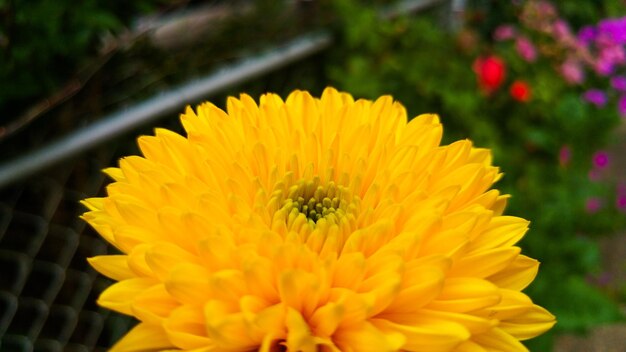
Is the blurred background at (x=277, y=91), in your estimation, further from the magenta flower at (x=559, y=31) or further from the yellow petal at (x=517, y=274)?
the yellow petal at (x=517, y=274)

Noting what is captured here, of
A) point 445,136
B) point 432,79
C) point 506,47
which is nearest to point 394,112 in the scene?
point 445,136

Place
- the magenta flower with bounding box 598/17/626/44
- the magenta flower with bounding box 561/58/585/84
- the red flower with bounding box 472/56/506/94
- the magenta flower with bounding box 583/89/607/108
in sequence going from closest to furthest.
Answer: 1. the red flower with bounding box 472/56/506/94
2. the magenta flower with bounding box 583/89/607/108
3. the magenta flower with bounding box 561/58/585/84
4. the magenta flower with bounding box 598/17/626/44

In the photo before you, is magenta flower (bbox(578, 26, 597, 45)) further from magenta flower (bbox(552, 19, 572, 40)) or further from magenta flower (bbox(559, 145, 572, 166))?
magenta flower (bbox(559, 145, 572, 166))

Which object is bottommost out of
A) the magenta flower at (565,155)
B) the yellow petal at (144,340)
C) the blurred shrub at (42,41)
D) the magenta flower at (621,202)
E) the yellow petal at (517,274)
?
the yellow petal at (144,340)

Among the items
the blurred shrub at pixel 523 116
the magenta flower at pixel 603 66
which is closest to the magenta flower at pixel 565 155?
the blurred shrub at pixel 523 116

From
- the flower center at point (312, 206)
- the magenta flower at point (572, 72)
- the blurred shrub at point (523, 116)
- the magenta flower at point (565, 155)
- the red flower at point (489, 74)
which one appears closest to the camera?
the flower center at point (312, 206)

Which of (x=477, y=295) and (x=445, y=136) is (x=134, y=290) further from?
(x=445, y=136)

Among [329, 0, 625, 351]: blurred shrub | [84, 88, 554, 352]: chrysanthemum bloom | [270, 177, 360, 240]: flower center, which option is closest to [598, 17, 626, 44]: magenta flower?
[329, 0, 625, 351]: blurred shrub

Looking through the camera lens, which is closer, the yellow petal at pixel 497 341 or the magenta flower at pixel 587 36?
the yellow petal at pixel 497 341
